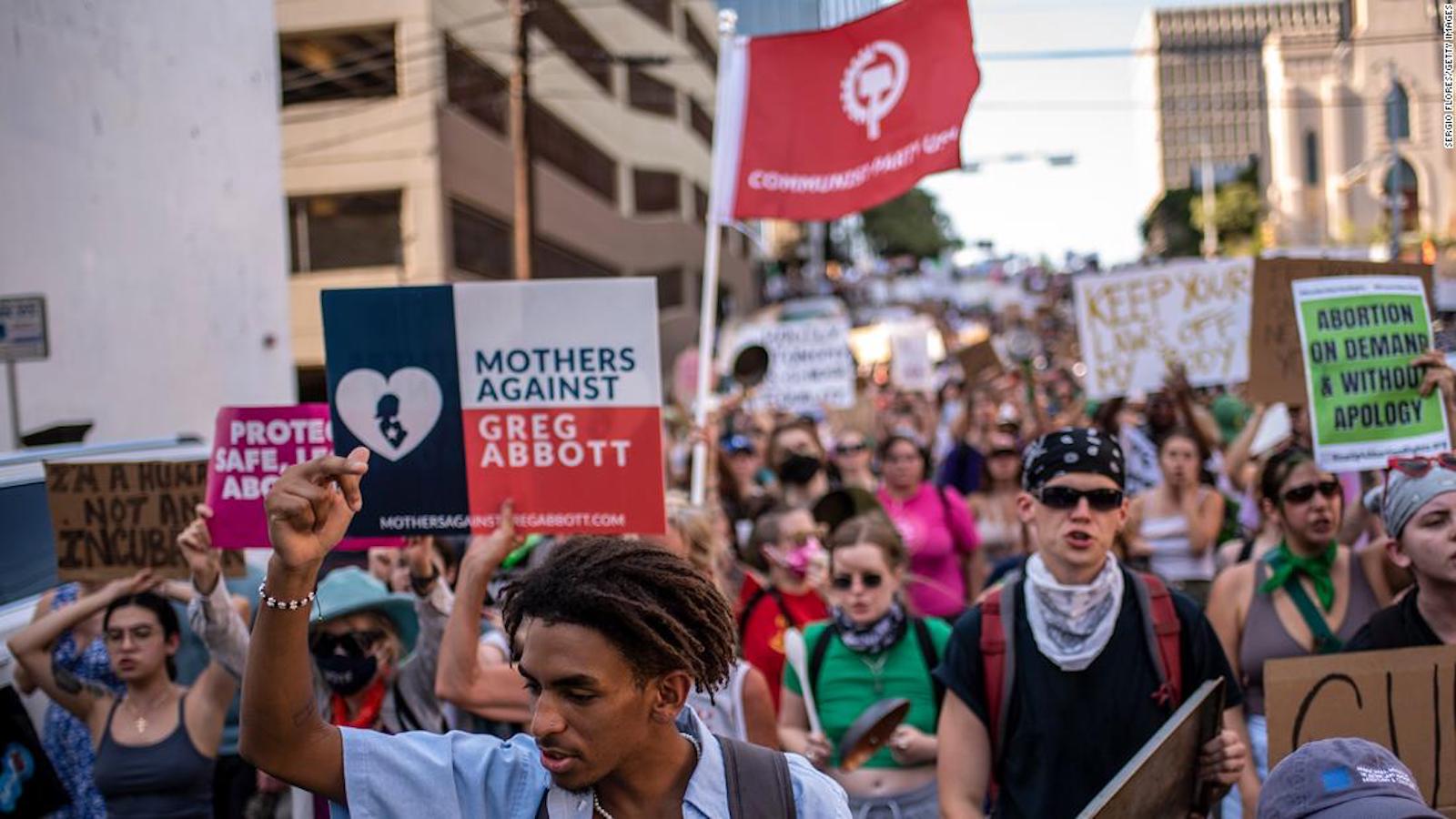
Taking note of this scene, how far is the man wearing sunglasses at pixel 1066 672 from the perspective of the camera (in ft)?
11.0

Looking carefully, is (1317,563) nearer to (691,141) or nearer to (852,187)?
(852,187)

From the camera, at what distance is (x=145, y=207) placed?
37.3 feet

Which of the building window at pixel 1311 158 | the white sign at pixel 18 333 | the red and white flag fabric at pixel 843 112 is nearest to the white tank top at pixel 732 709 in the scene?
the red and white flag fabric at pixel 843 112

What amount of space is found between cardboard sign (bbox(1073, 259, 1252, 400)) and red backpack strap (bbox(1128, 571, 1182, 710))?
481cm

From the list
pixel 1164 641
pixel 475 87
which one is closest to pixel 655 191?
pixel 475 87

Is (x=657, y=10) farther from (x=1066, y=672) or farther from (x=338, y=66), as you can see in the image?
(x=1066, y=672)

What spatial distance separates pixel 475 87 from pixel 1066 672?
23.4 m

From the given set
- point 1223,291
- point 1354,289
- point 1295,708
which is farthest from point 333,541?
point 1223,291

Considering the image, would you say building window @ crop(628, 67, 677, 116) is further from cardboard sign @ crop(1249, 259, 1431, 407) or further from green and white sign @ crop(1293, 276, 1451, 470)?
green and white sign @ crop(1293, 276, 1451, 470)

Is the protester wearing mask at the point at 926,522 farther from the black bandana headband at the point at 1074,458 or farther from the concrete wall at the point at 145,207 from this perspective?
the concrete wall at the point at 145,207

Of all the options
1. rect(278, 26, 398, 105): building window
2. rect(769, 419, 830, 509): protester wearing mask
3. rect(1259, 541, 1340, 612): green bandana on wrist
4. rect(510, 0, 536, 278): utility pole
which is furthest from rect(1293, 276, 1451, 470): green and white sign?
rect(278, 26, 398, 105): building window

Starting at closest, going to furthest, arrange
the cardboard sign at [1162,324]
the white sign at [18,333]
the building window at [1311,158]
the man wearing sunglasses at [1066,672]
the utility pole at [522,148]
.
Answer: the man wearing sunglasses at [1066,672]
the cardboard sign at [1162,324]
the white sign at [18,333]
the utility pole at [522,148]
the building window at [1311,158]

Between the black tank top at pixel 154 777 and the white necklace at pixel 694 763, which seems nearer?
the white necklace at pixel 694 763

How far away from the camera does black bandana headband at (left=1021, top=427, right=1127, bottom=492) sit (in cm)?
361
